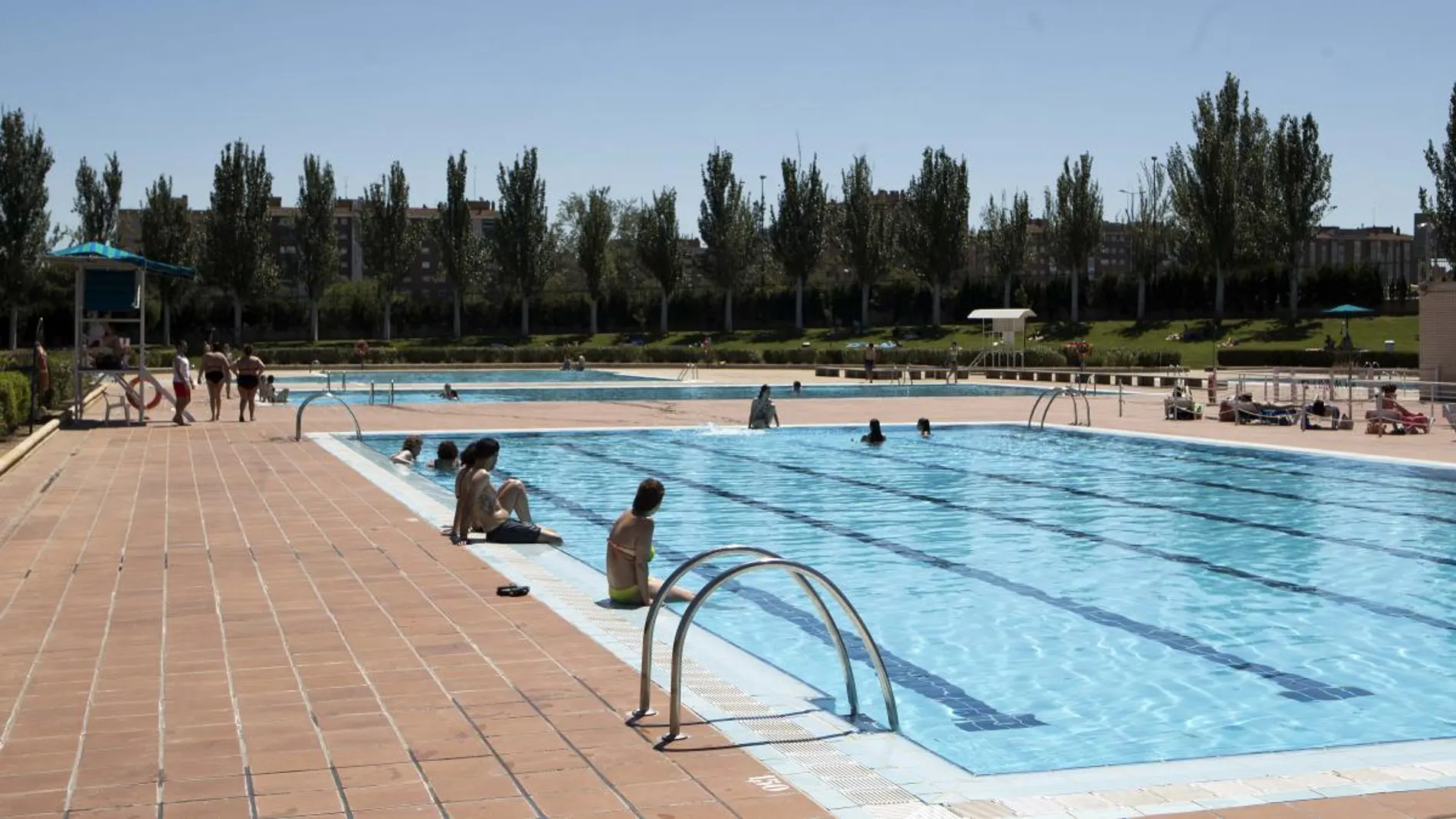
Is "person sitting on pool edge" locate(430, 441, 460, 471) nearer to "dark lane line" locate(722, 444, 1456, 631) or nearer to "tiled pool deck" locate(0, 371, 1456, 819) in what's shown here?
"dark lane line" locate(722, 444, 1456, 631)

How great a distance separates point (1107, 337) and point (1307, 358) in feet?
48.9

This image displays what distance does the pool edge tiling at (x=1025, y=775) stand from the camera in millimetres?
4445

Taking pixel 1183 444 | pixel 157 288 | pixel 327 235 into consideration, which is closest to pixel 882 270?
pixel 327 235

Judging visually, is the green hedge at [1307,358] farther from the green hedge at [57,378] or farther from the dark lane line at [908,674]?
the dark lane line at [908,674]

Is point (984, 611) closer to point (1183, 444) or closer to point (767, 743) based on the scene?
point (767, 743)

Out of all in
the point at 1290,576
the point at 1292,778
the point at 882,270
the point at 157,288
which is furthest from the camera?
the point at 882,270

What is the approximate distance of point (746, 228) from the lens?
236ft

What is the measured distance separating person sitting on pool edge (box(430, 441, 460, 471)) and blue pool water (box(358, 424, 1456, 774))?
2.13 feet

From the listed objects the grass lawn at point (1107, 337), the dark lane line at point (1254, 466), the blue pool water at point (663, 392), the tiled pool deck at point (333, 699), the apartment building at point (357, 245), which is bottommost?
the dark lane line at point (1254, 466)

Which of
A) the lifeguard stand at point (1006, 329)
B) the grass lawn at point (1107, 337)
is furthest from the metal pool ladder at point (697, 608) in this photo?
the grass lawn at point (1107, 337)

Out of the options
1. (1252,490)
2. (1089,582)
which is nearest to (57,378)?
(1252,490)

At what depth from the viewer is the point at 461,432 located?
66.9 ft

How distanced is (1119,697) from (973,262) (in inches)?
6321

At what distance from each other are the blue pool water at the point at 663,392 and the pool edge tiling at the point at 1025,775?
22.8 metres
